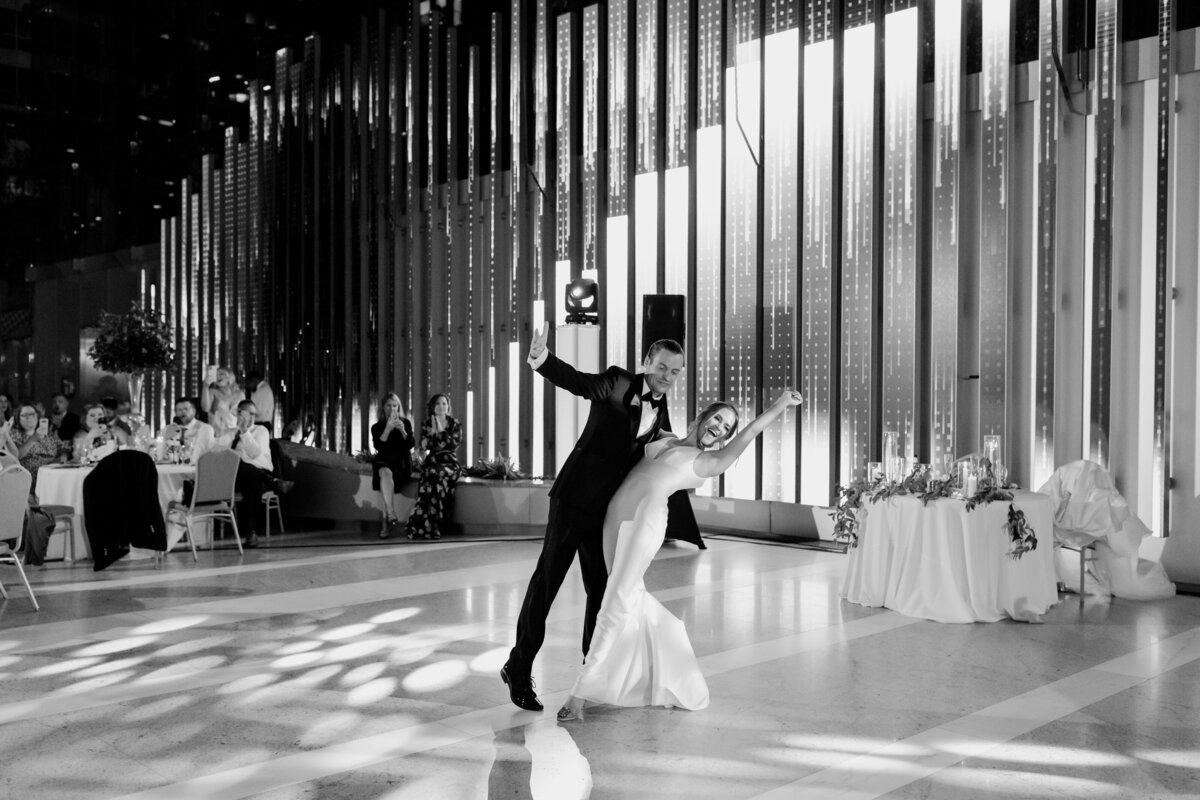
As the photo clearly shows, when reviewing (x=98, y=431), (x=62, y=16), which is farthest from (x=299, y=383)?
(x=62, y=16)

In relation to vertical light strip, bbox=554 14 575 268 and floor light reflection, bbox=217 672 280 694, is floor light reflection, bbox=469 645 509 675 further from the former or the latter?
vertical light strip, bbox=554 14 575 268

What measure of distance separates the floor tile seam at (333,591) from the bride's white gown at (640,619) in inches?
108

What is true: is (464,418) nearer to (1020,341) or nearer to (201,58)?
(1020,341)

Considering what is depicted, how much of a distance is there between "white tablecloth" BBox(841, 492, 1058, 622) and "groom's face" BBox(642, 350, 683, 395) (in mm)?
2581

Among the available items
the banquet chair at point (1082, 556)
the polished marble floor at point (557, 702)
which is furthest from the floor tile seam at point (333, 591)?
the banquet chair at point (1082, 556)

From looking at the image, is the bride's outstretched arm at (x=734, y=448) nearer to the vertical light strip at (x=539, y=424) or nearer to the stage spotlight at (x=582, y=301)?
the stage spotlight at (x=582, y=301)

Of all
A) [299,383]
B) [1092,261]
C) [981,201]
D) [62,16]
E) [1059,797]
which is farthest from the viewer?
[62,16]

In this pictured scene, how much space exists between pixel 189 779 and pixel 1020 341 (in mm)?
6273

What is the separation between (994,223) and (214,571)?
6164 mm

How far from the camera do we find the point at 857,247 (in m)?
8.56

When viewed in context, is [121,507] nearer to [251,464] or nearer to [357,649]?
[251,464]

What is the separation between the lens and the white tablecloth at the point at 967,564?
5773mm

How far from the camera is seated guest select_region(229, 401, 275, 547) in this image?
30.2 ft

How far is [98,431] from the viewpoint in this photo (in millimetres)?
8891
